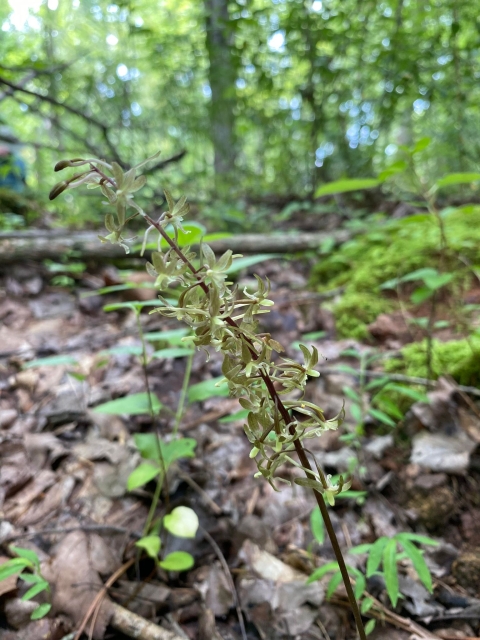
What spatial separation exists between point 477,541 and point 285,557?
0.75 m

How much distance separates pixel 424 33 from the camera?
4.73 m

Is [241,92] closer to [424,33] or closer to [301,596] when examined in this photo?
[424,33]

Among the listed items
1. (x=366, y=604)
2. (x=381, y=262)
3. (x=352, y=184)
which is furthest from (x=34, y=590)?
(x=381, y=262)

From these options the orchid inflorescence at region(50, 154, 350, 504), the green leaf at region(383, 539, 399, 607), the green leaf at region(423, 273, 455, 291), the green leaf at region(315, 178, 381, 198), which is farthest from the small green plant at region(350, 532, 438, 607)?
the green leaf at region(315, 178, 381, 198)

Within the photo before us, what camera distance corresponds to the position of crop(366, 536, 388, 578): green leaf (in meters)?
1.20

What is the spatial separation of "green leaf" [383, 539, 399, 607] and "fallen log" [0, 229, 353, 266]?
3.66 m

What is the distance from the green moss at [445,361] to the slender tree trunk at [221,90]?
164 inches

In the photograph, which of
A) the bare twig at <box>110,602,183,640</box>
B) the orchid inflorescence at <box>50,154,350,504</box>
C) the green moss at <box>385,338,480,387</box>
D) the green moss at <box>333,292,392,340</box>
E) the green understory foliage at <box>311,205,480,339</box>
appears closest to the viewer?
the orchid inflorescence at <box>50,154,350,504</box>

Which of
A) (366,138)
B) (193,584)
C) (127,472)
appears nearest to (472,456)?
(193,584)

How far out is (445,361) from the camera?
2240 mm

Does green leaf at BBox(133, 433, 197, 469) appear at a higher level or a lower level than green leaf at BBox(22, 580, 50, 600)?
higher

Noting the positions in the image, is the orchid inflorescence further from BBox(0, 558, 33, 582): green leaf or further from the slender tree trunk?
the slender tree trunk

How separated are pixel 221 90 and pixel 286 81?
5.03ft

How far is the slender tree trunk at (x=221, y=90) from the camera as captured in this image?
5.66 m
